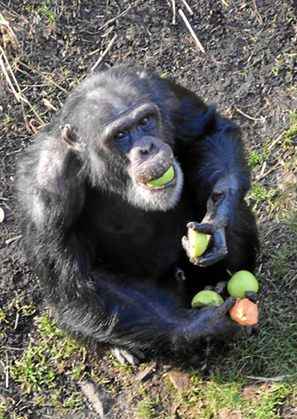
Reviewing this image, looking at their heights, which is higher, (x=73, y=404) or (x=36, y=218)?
(x=36, y=218)

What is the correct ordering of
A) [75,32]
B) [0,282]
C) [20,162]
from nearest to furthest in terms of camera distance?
1. [20,162]
2. [0,282]
3. [75,32]

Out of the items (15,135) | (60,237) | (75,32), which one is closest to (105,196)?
(60,237)

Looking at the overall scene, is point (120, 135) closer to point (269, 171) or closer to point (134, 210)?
point (134, 210)

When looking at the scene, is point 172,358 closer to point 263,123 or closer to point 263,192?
point 263,192

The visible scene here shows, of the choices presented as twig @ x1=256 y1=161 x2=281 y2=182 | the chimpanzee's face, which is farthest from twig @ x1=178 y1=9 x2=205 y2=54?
the chimpanzee's face

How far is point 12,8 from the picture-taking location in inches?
283

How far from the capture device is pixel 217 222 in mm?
5113

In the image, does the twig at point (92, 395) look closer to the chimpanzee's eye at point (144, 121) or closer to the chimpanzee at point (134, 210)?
the chimpanzee at point (134, 210)

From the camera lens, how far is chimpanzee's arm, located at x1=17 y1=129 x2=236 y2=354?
515 cm

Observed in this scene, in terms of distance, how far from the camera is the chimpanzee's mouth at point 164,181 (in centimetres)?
497

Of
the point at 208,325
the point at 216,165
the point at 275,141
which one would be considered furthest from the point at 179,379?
the point at 275,141

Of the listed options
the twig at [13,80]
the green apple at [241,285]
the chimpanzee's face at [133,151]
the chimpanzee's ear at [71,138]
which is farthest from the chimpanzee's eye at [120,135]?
the twig at [13,80]

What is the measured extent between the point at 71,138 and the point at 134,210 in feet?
1.80

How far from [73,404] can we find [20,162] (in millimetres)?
1360
